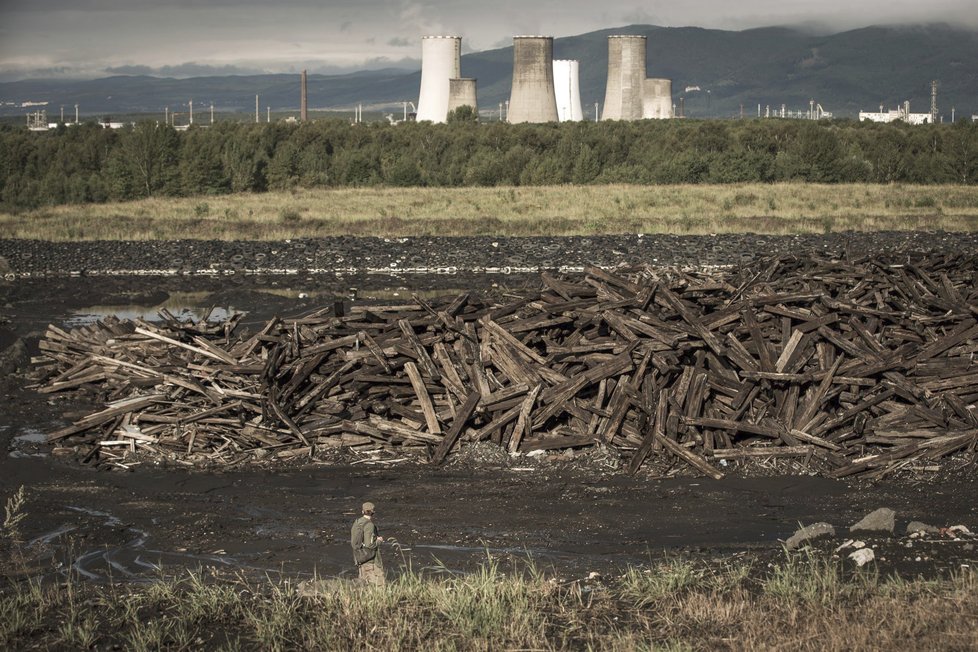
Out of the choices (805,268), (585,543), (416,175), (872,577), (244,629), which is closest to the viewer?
(244,629)

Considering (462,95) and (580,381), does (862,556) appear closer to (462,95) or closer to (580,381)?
(580,381)

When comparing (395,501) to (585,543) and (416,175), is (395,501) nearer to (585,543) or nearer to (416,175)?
(585,543)

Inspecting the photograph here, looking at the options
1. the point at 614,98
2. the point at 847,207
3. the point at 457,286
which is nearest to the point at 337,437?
the point at 457,286

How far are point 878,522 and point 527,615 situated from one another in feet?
11.8

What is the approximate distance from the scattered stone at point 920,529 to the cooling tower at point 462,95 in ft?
226

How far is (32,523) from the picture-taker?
373 inches

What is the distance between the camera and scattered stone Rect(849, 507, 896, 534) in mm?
8523

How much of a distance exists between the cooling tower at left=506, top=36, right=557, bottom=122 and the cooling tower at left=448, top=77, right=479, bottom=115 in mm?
3117

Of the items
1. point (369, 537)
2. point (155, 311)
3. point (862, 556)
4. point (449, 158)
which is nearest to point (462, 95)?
point (449, 158)

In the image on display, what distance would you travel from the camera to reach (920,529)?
848 cm

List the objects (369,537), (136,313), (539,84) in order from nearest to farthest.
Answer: (369,537) → (136,313) → (539,84)

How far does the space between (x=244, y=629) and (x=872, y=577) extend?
4.08 metres

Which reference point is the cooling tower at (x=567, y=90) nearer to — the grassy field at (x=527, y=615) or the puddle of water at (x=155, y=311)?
the puddle of water at (x=155, y=311)

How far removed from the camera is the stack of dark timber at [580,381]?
37.1 feet
